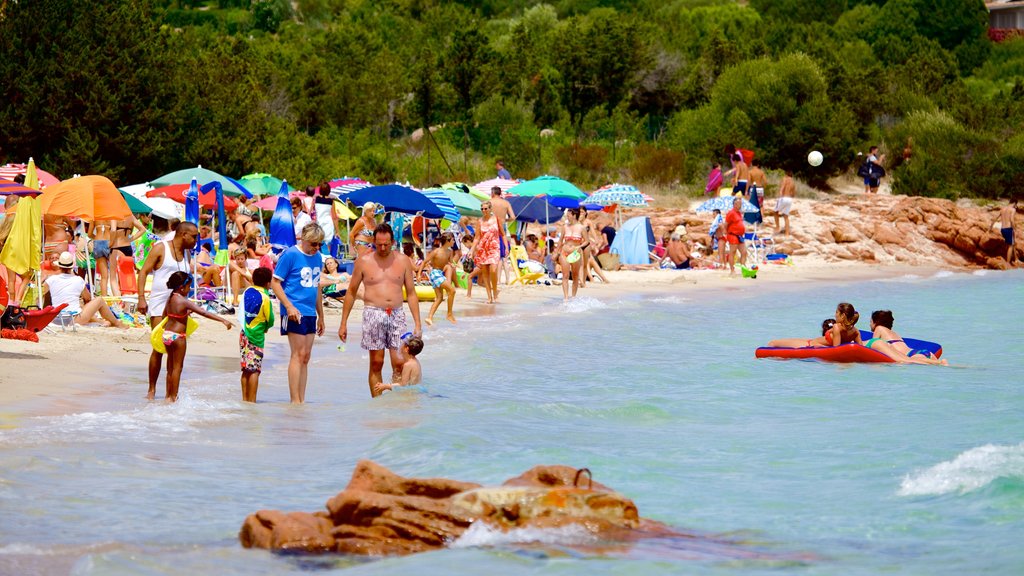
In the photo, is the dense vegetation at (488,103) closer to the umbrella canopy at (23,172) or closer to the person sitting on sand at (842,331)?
the umbrella canopy at (23,172)

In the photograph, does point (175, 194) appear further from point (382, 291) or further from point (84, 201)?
point (382, 291)

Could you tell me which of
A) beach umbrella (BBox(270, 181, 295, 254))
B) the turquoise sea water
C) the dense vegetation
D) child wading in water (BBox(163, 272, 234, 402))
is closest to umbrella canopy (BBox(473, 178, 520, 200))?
the dense vegetation

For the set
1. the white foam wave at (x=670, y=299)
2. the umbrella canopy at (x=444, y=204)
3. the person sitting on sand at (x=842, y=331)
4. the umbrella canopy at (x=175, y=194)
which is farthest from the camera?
the white foam wave at (x=670, y=299)

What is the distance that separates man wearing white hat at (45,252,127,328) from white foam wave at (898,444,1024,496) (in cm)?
855

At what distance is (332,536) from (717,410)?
5.81m

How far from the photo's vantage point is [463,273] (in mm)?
20766

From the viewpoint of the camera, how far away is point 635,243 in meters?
26.4

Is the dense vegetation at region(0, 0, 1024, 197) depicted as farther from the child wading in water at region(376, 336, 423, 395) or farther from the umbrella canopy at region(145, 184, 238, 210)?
the child wading in water at region(376, 336, 423, 395)

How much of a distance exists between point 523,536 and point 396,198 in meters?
12.1

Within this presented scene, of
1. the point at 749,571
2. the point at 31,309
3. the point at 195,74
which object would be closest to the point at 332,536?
the point at 749,571

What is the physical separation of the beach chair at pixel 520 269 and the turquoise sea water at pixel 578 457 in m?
6.91

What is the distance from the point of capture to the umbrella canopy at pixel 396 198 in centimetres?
1755

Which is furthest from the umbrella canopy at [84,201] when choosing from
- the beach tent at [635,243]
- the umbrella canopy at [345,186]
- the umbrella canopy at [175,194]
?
the beach tent at [635,243]

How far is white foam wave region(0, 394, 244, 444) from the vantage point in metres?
8.02
